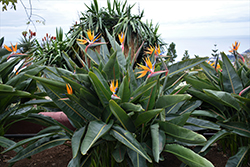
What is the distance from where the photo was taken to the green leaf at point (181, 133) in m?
1.23

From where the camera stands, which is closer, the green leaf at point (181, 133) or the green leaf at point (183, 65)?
the green leaf at point (181, 133)

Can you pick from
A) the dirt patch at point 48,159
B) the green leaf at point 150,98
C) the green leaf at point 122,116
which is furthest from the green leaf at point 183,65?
the dirt patch at point 48,159

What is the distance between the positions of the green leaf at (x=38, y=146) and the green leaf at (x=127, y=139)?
0.48 m

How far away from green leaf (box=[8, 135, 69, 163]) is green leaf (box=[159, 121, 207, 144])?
0.76 metres

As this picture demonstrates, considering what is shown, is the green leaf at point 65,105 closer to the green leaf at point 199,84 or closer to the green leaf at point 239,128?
the green leaf at point 199,84

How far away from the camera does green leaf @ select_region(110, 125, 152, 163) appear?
1.23 meters

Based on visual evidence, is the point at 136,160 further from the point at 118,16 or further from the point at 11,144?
the point at 118,16

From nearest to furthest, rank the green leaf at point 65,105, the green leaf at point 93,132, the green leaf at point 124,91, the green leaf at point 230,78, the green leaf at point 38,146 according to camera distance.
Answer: the green leaf at point 93,132 → the green leaf at point 124,91 → the green leaf at point 65,105 → the green leaf at point 38,146 → the green leaf at point 230,78

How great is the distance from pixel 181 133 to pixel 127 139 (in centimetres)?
34

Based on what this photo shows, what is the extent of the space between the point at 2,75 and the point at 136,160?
1414mm

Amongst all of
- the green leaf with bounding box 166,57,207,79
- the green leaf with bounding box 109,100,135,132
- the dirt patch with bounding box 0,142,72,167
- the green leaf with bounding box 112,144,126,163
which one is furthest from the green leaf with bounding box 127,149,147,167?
the dirt patch with bounding box 0,142,72,167

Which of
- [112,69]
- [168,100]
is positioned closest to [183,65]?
[168,100]

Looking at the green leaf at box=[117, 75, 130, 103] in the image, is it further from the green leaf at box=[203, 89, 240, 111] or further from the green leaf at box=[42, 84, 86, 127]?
the green leaf at box=[203, 89, 240, 111]

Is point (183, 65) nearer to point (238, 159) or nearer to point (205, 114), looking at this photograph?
point (205, 114)
